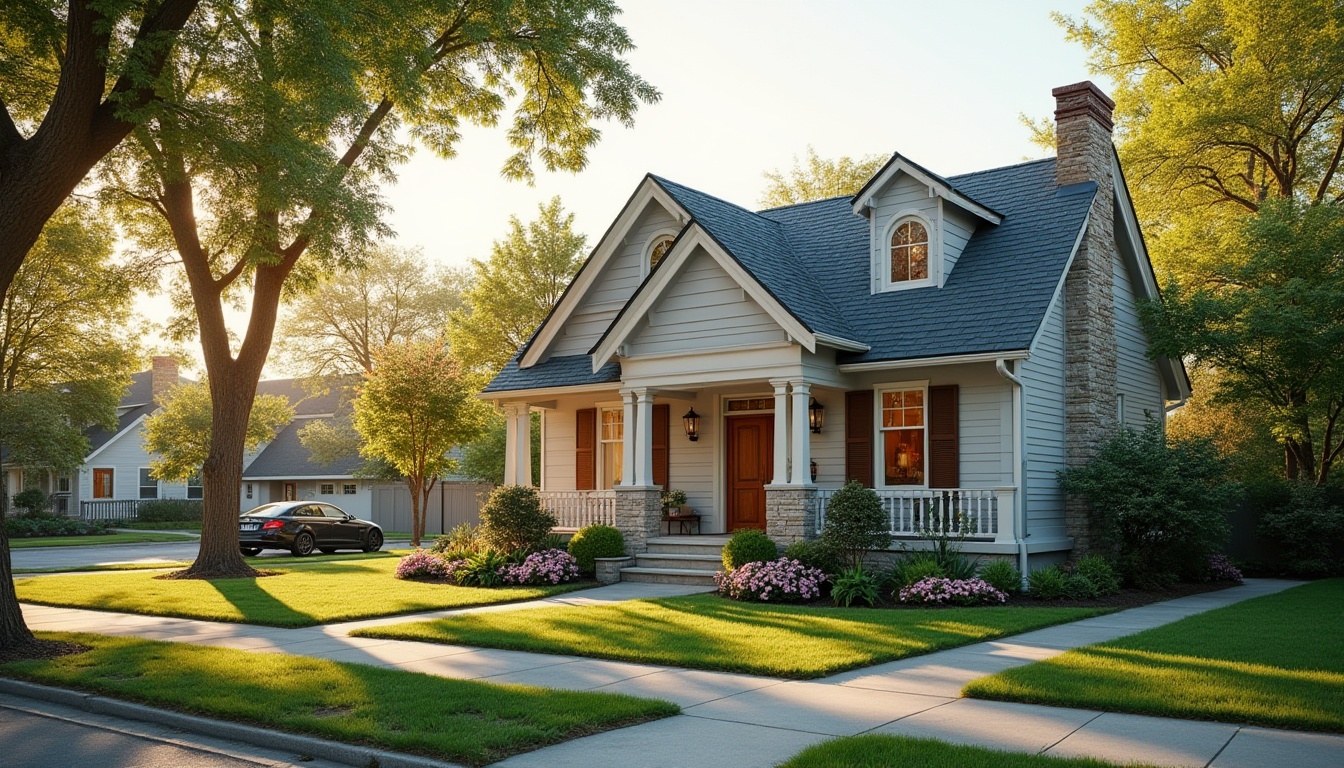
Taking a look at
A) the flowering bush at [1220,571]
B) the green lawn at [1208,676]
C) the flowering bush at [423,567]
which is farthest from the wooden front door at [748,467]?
the green lawn at [1208,676]

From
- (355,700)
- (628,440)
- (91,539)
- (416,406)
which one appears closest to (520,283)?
(416,406)

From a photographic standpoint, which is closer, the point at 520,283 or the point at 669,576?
the point at 669,576

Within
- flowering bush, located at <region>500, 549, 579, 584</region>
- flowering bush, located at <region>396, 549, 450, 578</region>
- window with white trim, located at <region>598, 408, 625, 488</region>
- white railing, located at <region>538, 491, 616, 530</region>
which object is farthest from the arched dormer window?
flowering bush, located at <region>396, 549, 450, 578</region>

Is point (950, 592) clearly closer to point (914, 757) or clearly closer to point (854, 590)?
point (854, 590)

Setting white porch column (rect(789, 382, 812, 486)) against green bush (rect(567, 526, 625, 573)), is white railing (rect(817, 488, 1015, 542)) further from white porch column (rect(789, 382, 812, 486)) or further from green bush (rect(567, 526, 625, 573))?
green bush (rect(567, 526, 625, 573))

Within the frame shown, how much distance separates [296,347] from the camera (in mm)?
55844

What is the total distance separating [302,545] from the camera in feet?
93.9

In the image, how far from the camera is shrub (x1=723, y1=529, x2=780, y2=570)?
15.8 meters

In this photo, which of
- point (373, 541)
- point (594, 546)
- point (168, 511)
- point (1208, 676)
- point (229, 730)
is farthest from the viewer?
point (168, 511)

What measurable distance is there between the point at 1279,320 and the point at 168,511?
1765 inches

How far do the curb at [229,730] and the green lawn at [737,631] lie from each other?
3619 millimetres

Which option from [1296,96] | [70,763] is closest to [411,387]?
[70,763]

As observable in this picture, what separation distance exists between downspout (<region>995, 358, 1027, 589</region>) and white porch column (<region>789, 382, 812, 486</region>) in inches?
119

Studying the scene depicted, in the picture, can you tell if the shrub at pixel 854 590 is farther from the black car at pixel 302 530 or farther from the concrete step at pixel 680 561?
the black car at pixel 302 530
